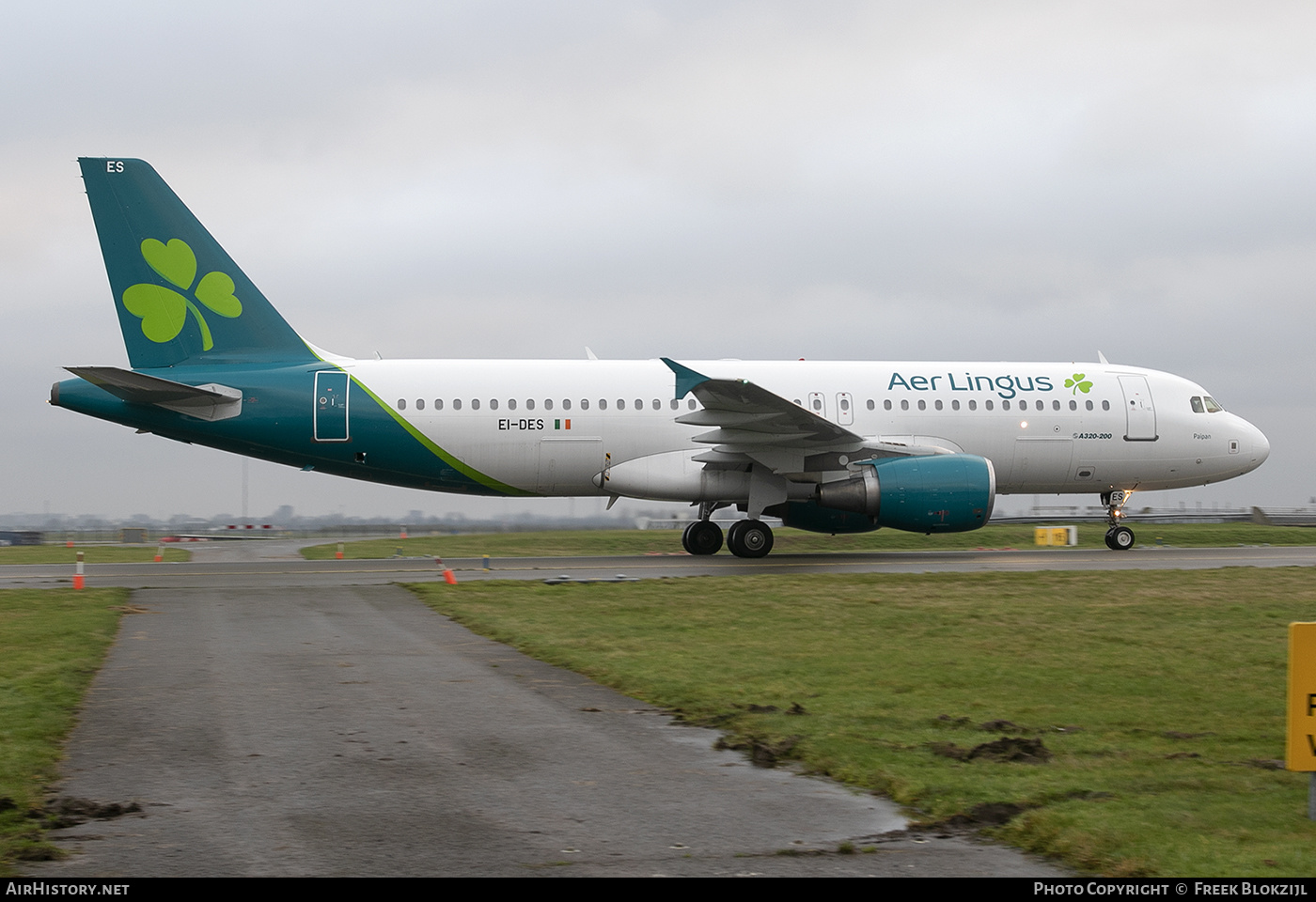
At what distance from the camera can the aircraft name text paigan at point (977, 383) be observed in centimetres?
2448

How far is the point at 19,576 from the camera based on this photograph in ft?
65.7

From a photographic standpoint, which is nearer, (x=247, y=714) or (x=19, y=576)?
(x=247, y=714)

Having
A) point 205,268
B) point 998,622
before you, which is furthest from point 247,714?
point 205,268

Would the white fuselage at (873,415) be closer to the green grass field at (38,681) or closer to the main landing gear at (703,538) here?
the main landing gear at (703,538)

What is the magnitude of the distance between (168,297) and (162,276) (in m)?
0.43

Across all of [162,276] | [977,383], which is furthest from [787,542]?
[162,276]

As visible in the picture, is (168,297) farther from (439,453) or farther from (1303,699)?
(1303,699)

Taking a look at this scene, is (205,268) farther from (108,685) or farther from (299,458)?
(108,685)

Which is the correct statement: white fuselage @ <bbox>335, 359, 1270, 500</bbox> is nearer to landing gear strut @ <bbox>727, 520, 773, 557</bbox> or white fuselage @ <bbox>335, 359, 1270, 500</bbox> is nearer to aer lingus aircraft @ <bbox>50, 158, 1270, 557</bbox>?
aer lingus aircraft @ <bbox>50, 158, 1270, 557</bbox>

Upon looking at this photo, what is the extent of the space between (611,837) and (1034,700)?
14.4ft

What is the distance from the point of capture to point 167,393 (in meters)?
21.5

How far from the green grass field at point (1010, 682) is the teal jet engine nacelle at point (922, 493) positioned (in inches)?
143

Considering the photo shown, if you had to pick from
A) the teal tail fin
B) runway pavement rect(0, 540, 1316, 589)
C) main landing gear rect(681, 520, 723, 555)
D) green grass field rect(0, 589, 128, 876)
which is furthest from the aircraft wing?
green grass field rect(0, 589, 128, 876)

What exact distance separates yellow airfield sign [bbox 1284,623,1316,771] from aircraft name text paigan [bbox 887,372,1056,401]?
63.6ft
